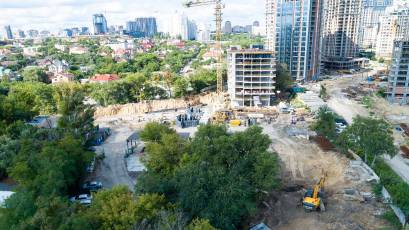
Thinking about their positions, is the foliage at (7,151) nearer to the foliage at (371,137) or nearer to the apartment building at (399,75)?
the foliage at (371,137)

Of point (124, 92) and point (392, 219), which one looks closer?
point (392, 219)

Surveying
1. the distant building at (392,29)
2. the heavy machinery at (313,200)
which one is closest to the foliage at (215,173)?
the heavy machinery at (313,200)

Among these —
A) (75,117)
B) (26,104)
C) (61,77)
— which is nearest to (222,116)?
(75,117)

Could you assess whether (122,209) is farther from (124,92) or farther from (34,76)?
(34,76)

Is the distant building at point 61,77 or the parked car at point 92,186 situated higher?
the distant building at point 61,77

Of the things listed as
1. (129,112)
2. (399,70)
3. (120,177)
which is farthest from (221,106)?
(399,70)

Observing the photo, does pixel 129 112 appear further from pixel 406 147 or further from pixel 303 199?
pixel 406 147
